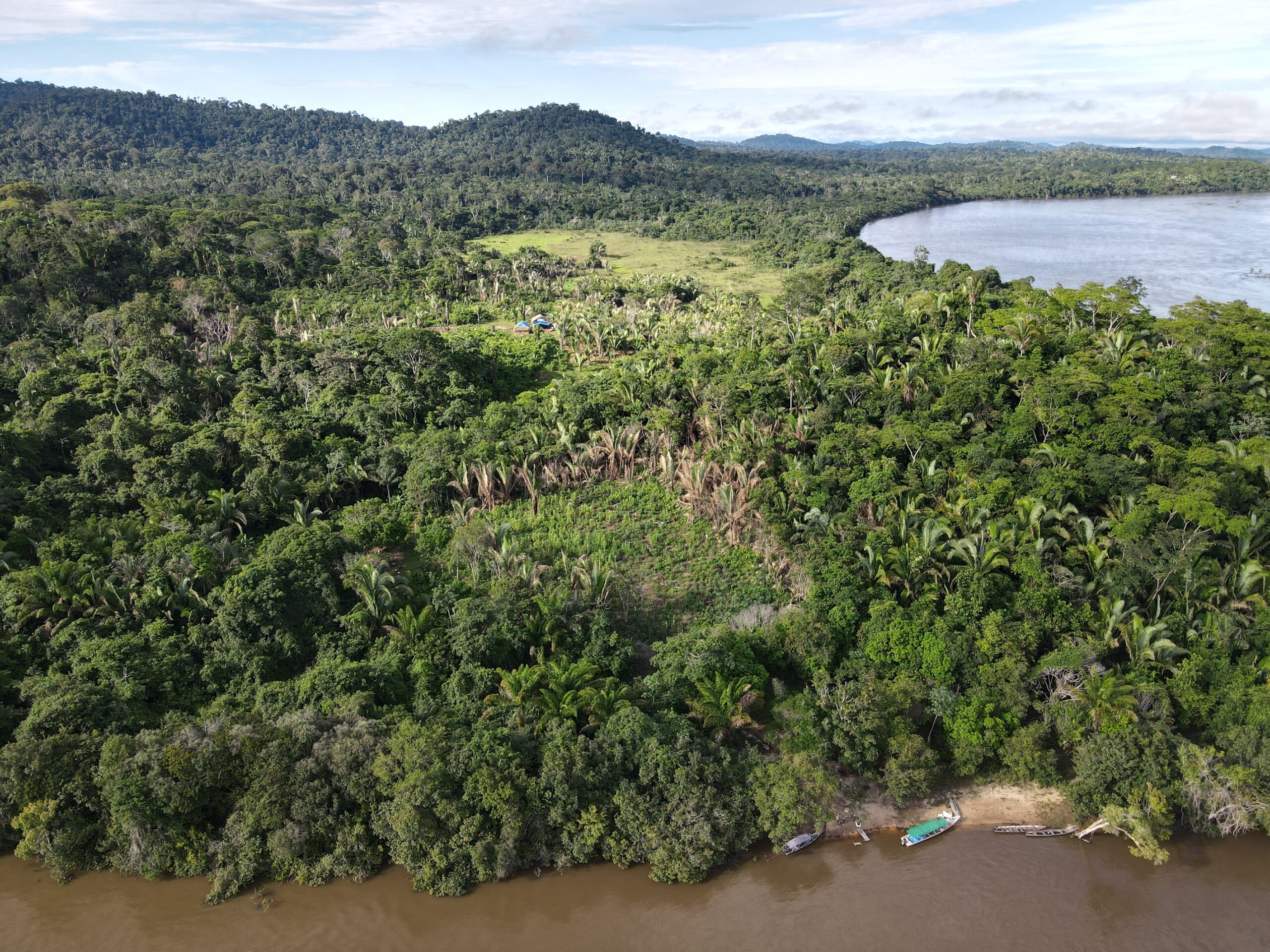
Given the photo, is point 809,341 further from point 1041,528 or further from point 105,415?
point 105,415

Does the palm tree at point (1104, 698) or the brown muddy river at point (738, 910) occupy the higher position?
the palm tree at point (1104, 698)

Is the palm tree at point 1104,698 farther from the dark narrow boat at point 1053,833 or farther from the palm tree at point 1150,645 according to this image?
the dark narrow boat at point 1053,833

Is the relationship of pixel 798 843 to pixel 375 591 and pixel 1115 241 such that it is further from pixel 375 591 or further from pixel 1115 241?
pixel 1115 241

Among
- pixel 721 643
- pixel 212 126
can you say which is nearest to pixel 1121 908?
pixel 721 643

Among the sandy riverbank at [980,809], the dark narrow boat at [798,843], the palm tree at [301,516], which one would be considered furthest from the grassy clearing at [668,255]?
the dark narrow boat at [798,843]

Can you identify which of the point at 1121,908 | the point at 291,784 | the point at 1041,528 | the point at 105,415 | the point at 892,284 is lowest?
the point at 1121,908

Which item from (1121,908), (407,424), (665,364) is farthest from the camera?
(665,364)

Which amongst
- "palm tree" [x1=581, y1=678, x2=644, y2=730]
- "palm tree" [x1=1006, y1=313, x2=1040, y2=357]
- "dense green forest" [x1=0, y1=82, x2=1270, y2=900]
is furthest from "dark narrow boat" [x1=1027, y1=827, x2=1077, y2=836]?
"palm tree" [x1=1006, y1=313, x2=1040, y2=357]

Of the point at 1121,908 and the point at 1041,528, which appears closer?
the point at 1121,908
